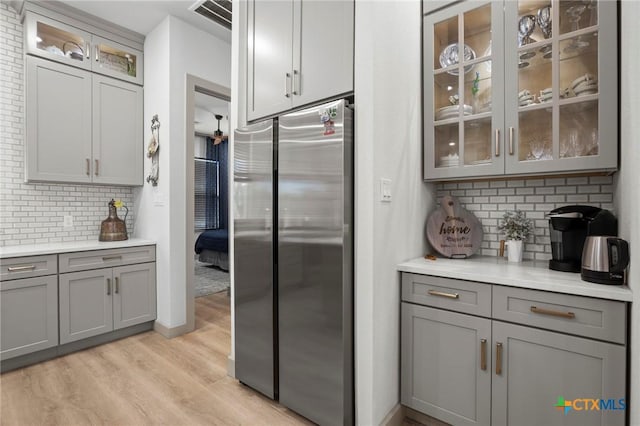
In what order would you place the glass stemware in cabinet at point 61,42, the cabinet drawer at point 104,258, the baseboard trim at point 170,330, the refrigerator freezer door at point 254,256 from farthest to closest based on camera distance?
1. the baseboard trim at point 170,330
2. the glass stemware in cabinet at point 61,42
3. the cabinet drawer at point 104,258
4. the refrigerator freezer door at point 254,256

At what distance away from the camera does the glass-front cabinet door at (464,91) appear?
1863 mm

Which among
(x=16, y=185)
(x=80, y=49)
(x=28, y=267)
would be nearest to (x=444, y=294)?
(x=28, y=267)

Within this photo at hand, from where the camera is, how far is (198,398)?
2047mm

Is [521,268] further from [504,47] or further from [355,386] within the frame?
[504,47]

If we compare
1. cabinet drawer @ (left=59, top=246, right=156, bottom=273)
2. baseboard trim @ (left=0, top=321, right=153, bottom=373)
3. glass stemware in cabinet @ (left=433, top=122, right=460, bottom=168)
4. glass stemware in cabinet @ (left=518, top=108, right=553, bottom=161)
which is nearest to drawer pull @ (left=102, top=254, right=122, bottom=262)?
cabinet drawer @ (left=59, top=246, right=156, bottom=273)

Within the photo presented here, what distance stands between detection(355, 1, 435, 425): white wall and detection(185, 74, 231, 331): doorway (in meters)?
2.12

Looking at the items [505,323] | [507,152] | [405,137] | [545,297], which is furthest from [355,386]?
[507,152]

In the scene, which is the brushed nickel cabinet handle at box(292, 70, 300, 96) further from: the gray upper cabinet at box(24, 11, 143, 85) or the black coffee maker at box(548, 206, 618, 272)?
the gray upper cabinet at box(24, 11, 143, 85)

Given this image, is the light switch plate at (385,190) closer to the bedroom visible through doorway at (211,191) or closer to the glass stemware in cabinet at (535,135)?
the glass stemware in cabinet at (535,135)

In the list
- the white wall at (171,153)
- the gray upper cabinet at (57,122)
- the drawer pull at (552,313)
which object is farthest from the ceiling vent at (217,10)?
the drawer pull at (552,313)

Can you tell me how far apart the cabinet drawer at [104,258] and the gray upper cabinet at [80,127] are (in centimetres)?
72

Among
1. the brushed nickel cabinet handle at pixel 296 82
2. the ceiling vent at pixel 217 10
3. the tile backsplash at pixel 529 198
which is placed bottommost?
the tile backsplash at pixel 529 198

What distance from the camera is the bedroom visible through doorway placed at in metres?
5.81

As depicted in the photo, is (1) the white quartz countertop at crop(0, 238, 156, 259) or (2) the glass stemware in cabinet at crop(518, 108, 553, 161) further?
(1) the white quartz countertop at crop(0, 238, 156, 259)
